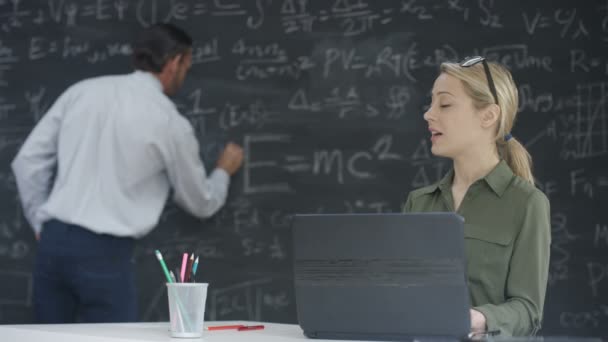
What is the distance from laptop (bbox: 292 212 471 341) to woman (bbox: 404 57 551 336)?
433 millimetres

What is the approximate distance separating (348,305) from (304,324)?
0.39 ft

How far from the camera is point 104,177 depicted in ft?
11.2

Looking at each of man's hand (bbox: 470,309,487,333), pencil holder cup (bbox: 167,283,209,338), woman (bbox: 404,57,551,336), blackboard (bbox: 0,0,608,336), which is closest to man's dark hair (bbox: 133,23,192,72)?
blackboard (bbox: 0,0,608,336)

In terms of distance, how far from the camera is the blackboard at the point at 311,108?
11.8 ft

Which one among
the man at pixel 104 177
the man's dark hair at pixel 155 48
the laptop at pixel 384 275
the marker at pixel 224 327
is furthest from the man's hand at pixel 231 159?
the laptop at pixel 384 275

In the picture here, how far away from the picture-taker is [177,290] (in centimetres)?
184

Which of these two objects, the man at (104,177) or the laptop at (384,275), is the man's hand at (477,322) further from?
the man at (104,177)

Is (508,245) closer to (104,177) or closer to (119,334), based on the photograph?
(119,334)

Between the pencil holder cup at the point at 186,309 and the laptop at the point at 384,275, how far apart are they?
236mm

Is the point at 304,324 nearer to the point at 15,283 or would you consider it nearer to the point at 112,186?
the point at 112,186

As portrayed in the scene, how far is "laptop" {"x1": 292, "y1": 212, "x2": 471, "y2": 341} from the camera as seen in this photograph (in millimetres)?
1614

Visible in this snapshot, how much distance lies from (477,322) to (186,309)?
1.88 feet

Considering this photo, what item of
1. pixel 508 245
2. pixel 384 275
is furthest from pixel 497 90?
pixel 384 275

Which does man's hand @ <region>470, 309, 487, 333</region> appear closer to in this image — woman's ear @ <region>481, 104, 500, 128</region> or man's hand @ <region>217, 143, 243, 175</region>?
woman's ear @ <region>481, 104, 500, 128</region>
